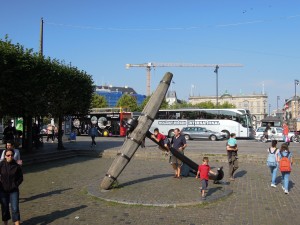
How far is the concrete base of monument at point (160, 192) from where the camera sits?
9.63 m

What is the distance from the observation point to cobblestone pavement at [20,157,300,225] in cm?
830

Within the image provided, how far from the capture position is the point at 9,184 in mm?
7289

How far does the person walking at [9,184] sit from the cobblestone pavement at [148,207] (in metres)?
0.77

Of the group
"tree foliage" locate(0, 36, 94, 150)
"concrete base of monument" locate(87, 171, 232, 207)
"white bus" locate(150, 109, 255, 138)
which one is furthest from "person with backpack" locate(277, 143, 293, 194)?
"white bus" locate(150, 109, 255, 138)

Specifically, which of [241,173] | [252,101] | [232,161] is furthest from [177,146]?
[252,101]

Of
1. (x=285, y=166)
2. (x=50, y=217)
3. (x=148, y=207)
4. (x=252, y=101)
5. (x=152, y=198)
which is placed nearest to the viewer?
(x=50, y=217)

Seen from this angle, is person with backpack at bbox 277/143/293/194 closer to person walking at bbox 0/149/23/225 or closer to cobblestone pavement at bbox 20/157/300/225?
cobblestone pavement at bbox 20/157/300/225

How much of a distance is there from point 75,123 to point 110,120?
5.55 m

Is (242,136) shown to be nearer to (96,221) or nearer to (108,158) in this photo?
(108,158)

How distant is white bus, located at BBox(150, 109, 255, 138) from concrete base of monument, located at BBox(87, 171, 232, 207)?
28.8 meters

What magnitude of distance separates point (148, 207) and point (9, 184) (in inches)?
138

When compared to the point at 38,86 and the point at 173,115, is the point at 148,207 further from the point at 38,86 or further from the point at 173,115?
the point at 173,115

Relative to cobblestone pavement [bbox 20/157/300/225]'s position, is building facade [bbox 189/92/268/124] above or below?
above

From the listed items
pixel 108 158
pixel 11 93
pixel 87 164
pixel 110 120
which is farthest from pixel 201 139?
pixel 11 93
